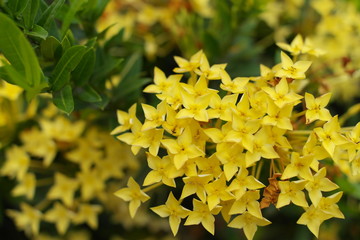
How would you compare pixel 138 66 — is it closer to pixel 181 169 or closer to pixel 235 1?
pixel 235 1

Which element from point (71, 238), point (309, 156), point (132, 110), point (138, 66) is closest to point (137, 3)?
point (138, 66)

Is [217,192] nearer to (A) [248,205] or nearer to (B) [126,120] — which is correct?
(A) [248,205]

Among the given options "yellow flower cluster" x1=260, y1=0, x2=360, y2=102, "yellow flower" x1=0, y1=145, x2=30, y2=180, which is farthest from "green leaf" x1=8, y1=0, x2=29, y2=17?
"yellow flower cluster" x1=260, y1=0, x2=360, y2=102

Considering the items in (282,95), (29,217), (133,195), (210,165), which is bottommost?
(29,217)

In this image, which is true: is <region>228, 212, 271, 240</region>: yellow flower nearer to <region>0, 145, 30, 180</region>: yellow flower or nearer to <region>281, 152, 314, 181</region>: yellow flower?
<region>281, 152, 314, 181</region>: yellow flower

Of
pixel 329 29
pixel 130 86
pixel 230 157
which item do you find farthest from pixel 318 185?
pixel 329 29

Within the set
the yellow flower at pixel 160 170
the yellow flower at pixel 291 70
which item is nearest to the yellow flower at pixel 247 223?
the yellow flower at pixel 160 170
